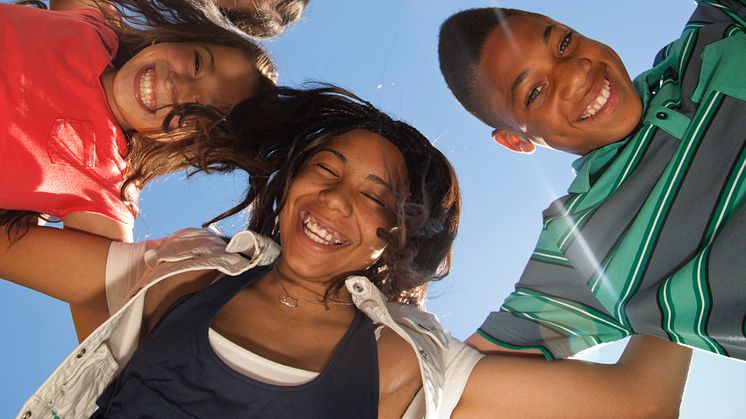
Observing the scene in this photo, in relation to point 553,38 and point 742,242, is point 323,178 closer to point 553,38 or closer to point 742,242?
point 553,38

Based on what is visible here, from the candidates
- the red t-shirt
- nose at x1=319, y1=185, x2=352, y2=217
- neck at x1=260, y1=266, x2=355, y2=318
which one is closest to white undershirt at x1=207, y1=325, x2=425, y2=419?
neck at x1=260, y1=266, x2=355, y2=318

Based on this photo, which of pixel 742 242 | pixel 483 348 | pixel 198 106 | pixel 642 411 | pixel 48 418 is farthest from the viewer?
pixel 198 106

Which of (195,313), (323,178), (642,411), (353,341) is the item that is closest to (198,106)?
(323,178)

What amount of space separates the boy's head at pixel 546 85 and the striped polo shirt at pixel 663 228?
0.09 meters

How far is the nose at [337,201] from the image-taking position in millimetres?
2143

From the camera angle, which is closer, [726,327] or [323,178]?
[726,327]

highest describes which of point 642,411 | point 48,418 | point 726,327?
point 726,327

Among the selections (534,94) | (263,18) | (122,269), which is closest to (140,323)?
(122,269)

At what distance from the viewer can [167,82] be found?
2418mm

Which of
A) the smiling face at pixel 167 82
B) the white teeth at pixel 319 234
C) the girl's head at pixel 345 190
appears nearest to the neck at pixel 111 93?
the smiling face at pixel 167 82

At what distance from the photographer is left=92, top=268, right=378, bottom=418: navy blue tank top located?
63.7 inches

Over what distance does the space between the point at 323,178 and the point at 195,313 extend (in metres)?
0.73

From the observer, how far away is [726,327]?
166cm

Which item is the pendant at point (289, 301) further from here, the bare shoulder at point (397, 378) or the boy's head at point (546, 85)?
the boy's head at point (546, 85)
